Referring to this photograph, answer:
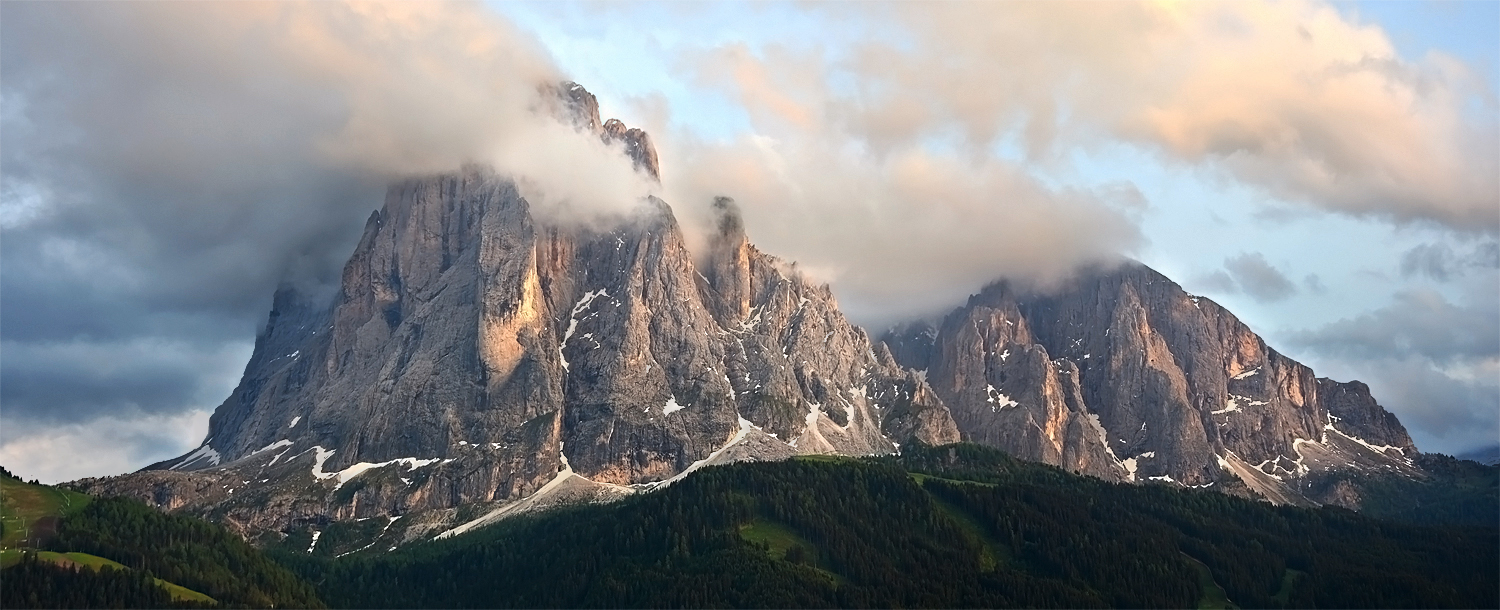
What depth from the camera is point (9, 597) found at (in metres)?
197

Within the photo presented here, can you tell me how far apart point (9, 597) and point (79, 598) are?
9241mm

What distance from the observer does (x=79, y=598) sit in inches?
7840
